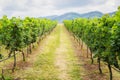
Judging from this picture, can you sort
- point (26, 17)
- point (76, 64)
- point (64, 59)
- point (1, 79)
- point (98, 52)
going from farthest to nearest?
1. point (26, 17)
2. point (64, 59)
3. point (76, 64)
4. point (1, 79)
5. point (98, 52)

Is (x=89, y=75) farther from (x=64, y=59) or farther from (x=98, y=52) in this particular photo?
(x=64, y=59)

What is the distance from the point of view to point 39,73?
2592 cm

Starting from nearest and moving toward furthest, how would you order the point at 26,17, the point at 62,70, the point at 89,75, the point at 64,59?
the point at 89,75, the point at 62,70, the point at 64,59, the point at 26,17

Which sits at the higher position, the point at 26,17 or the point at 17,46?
the point at 26,17

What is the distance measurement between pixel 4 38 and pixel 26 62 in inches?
251

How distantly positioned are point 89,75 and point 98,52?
4380mm

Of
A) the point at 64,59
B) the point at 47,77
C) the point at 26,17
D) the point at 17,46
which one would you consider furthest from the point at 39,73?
the point at 26,17

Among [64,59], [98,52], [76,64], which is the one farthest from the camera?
[64,59]

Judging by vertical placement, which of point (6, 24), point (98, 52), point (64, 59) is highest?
point (6, 24)

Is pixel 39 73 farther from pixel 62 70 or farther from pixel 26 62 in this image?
pixel 26 62

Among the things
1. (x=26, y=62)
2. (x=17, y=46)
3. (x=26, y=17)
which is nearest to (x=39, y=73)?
(x=17, y=46)

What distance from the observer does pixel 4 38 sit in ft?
85.8

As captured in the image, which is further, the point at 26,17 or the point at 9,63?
the point at 26,17

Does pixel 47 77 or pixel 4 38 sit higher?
pixel 4 38
